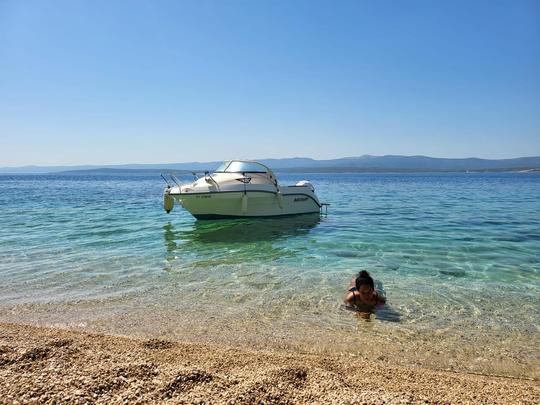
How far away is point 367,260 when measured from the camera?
10.4 metres

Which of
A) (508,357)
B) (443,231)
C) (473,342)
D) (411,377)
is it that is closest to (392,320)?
(473,342)

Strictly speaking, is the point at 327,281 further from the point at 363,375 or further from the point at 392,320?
the point at 363,375

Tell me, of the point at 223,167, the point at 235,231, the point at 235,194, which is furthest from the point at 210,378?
the point at 223,167

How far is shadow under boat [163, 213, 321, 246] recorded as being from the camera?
Answer: 13711mm

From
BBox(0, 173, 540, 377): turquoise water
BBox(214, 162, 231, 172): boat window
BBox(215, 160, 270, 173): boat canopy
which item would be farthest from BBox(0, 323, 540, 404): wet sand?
BBox(214, 162, 231, 172): boat window

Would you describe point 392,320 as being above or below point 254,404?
below

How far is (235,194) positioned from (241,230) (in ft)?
5.79

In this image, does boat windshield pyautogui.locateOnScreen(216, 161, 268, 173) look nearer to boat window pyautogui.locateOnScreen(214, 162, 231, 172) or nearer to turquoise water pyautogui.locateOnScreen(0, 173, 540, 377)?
boat window pyautogui.locateOnScreen(214, 162, 231, 172)

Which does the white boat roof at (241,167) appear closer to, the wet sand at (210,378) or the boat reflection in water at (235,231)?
the boat reflection in water at (235,231)

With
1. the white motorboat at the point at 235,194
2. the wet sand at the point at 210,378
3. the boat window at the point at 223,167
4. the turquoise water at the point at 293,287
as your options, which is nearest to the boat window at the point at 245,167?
the white motorboat at the point at 235,194

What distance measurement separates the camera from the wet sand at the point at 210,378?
3.48m

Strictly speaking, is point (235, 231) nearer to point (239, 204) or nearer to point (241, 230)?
point (241, 230)

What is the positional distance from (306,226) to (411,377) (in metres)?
12.5

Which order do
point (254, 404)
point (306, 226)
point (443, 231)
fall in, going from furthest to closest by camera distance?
point (306, 226), point (443, 231), point (254, 404)
